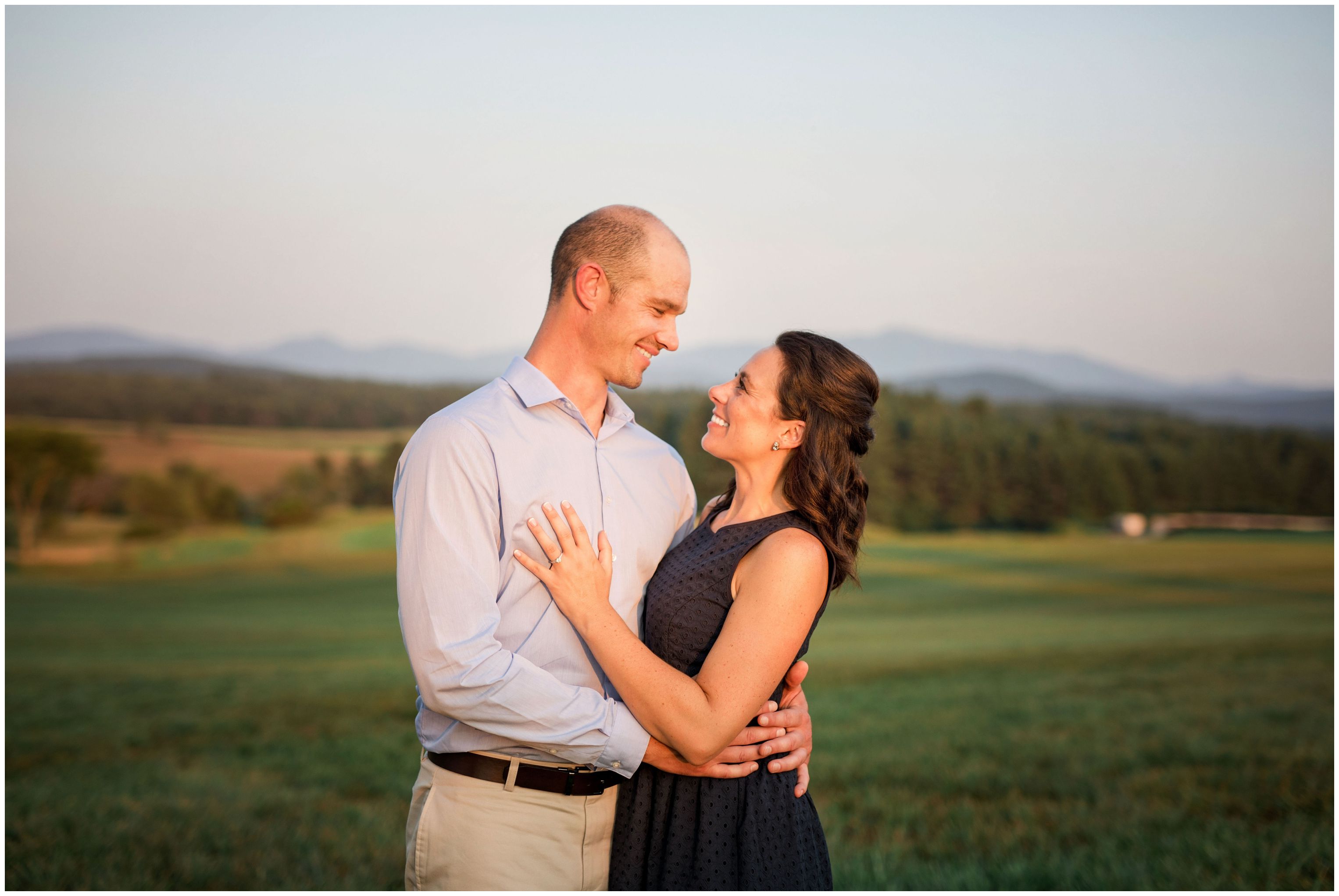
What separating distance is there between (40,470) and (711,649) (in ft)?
77.2

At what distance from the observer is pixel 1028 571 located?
19000mm

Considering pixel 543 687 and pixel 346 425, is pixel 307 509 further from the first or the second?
pixel 543 687

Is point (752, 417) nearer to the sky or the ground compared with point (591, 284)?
nearer to the ground

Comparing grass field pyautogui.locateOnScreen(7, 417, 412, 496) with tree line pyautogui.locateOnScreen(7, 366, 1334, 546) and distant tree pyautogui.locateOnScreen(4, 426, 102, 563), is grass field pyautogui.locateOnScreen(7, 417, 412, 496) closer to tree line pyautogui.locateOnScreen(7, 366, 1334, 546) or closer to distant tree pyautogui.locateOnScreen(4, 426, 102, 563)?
tree line pyautogui.locateOnScreen(7, 366, 1334, 546)

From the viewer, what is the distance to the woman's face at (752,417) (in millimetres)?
2574

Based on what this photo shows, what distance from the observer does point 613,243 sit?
250 cm

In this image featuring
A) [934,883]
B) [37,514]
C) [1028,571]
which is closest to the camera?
[934,883]

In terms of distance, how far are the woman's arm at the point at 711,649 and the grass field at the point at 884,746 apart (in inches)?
108

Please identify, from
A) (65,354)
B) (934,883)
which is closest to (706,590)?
(934,883)

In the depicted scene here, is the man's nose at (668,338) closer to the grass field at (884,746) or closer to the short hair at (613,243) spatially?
the short hair at (613,243)

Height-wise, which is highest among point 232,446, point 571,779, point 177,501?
point 571,779

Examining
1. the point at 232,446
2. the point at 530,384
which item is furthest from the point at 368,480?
the point at 530,384

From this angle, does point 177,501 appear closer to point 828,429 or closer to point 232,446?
point 232,446

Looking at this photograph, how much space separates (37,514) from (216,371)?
17.9ft
